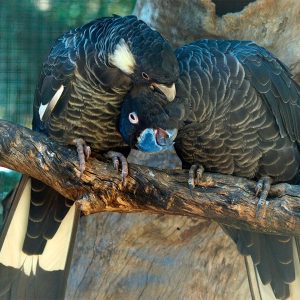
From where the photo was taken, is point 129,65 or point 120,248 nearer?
point 129,65

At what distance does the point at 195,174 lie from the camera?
2.24 meters

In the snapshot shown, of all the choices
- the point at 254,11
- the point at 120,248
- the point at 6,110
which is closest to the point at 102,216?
the point at 120,248

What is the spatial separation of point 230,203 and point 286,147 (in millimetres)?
439

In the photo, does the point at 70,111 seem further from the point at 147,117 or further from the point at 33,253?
the point at 33,253

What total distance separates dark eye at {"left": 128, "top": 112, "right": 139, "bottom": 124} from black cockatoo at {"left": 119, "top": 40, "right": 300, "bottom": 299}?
17 mm

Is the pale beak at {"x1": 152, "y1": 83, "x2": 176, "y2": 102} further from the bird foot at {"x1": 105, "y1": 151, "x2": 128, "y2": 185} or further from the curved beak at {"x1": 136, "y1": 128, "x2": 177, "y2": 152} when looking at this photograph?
the bird foot at {"x1": 105, "y1": 151, "x2": 128, "y2": 185}

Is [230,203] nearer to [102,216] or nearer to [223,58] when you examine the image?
[223,58]

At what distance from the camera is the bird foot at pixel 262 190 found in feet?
6.76

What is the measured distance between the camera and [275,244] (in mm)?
2590

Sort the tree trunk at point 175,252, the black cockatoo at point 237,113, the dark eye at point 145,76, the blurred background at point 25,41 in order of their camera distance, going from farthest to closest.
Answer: the blurred background at point 25,41, the tree trunk at point 175,252, the black cockatoo at point 237,113, the dark eye at point 145,76

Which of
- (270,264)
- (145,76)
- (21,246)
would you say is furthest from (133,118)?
(270,264)

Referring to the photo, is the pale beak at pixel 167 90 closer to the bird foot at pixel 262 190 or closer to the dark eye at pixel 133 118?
the dark eye at pixel 133 118

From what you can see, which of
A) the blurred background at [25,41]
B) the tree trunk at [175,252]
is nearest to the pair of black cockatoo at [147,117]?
the tree trunk at [175,252]

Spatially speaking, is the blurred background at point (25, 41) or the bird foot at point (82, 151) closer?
the bird foot at point (82, 151)
